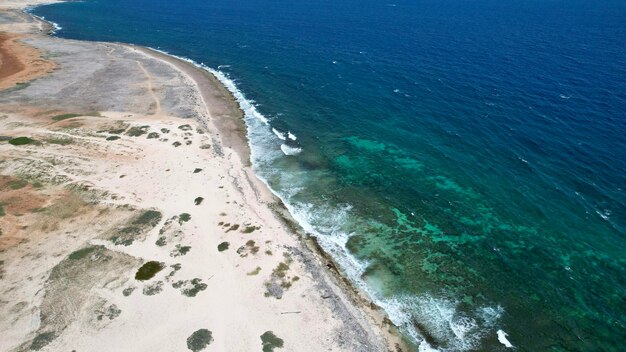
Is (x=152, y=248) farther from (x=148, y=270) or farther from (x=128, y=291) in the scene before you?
(x=128, y=291)

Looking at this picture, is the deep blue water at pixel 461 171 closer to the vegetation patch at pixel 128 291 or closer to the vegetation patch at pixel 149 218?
the vegetation patch at pixel 149 218

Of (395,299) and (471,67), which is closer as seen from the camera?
(395,299)

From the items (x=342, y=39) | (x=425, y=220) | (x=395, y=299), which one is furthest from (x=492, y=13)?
(x=395, y=299)

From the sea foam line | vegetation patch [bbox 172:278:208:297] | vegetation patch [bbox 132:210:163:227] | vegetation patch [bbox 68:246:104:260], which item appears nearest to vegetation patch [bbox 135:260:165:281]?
vegetation patch [bbox 172:278:208:297]

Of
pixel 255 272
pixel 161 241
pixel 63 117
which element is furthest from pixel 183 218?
pixel 63 117

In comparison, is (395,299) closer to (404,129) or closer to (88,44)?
(404,129)

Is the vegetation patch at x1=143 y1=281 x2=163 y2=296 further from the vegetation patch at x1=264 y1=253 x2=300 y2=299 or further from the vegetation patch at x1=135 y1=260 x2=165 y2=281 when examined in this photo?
the vegetation patch at x1=264 y1=253 x2=300 y2=299
